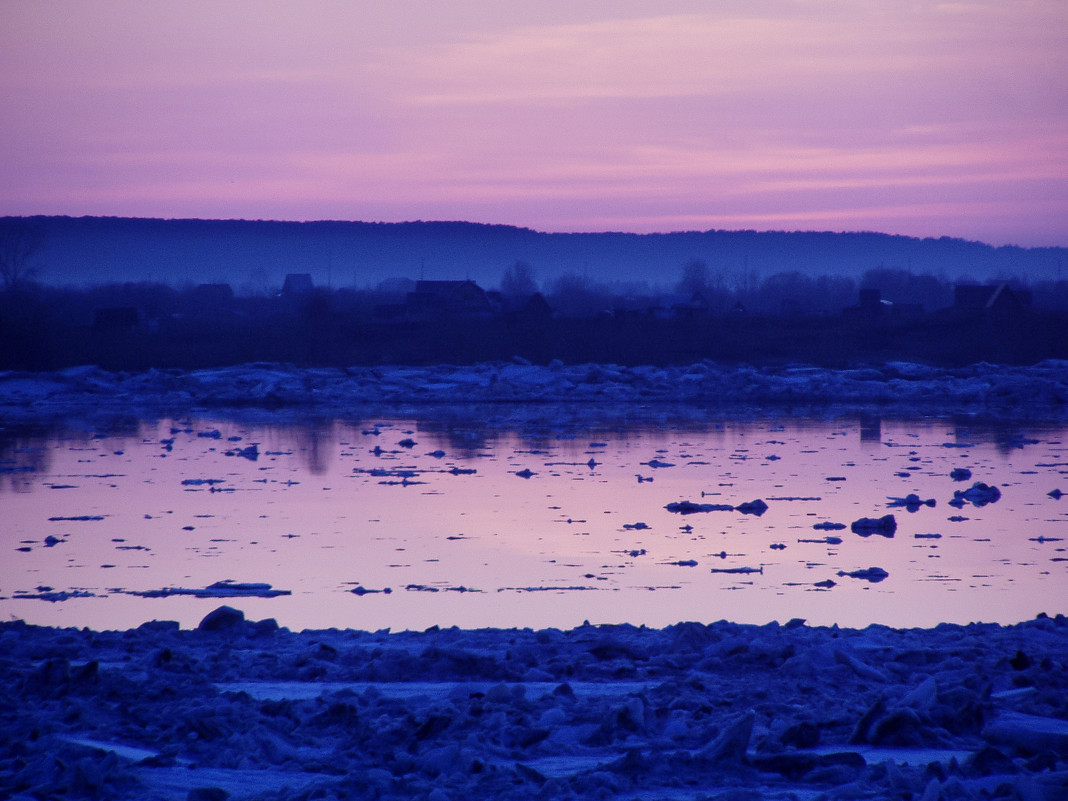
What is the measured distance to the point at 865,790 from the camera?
3.49 m

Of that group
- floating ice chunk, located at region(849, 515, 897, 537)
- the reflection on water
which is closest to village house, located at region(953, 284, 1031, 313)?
the reflection on water

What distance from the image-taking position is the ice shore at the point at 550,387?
24.8 metres

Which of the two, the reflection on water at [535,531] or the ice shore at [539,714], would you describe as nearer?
the ice shore at [539,714]

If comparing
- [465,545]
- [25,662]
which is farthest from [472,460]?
[25,662]

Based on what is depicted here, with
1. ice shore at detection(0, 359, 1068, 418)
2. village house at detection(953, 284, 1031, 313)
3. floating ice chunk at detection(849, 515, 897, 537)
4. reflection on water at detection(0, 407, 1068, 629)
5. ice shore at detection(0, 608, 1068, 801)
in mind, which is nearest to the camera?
ice shore at detection(0, 608, 1068, 801)

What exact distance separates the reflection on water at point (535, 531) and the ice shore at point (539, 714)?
3.72ft

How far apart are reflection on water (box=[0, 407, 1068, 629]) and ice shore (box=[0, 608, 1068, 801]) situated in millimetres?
1134

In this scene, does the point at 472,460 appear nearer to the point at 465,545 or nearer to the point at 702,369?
the point at 465,545

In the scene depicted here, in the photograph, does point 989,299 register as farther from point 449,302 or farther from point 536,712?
point 536,712

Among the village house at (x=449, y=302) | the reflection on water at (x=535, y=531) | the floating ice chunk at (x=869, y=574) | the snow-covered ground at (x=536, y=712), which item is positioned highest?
the village house at (x=449, y=302)

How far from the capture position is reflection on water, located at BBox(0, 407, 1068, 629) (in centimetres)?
699

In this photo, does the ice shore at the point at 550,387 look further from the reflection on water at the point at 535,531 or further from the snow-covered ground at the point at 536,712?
the snow-covered ground at the point at 536,712

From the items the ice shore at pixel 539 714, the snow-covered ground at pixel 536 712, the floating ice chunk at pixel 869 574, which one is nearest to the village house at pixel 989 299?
the floating ice chunk at pixel 869 574

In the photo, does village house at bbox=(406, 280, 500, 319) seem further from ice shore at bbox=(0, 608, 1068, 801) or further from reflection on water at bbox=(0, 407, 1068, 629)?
ice shore at bbox=(0, 608, 1068, 801)
